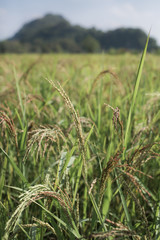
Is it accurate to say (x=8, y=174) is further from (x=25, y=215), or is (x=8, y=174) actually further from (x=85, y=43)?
(x=85, y=43)

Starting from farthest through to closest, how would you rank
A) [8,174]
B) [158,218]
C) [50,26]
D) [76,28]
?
[50,26]
[76,28]
[8,174]
[158,218]

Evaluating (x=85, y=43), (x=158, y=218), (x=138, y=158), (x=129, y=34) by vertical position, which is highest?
(x=129, y=34)

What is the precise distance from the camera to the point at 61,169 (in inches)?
32.9

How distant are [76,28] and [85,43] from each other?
113483 millimetres

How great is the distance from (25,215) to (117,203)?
439 millimetres

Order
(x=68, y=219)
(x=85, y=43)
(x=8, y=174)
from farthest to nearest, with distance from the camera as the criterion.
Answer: (x=85, y=43) → (x=8, y=174) → (x=68, y=219)

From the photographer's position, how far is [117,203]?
102 cm

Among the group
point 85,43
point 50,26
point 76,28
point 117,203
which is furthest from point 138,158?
point 50,26

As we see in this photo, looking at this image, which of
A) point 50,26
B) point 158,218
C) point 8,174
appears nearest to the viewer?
point 158,218

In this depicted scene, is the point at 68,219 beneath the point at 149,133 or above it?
beneath

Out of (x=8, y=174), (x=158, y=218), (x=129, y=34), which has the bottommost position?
(x=8, y=174)

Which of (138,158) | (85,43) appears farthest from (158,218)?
(85,43)

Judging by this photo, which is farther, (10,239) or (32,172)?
(32,172)

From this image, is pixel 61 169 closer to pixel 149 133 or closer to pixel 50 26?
pixel 149 133
